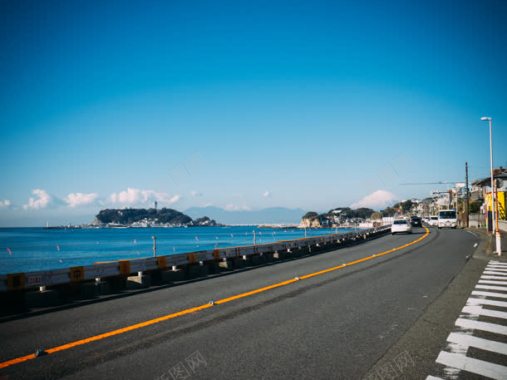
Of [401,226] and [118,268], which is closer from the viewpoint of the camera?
[118,268]

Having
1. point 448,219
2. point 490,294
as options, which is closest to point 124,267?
point 490,294

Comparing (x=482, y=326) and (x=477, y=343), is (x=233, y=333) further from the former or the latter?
(x=482, y=326)

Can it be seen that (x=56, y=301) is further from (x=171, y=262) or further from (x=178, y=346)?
(x=178, y=346)

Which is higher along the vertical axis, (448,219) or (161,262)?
(161,262)

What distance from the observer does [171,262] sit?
Answer: 14.4 metres

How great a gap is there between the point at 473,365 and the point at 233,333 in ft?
11.7

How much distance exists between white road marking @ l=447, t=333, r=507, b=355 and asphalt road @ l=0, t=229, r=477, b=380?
83cm

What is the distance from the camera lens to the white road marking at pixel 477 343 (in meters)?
6.04

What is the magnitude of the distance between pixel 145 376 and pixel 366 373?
8.89 feet

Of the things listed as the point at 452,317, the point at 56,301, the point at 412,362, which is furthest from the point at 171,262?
the point at 412,362

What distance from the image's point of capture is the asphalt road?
522cm

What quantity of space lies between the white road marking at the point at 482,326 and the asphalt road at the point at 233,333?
36.2 inches

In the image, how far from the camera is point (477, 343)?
632cm

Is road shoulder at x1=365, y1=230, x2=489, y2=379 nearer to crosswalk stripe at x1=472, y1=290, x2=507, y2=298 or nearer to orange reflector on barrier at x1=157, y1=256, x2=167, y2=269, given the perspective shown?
crosswalk stripe at x1=472, y1=290, x2=507, y2=298
